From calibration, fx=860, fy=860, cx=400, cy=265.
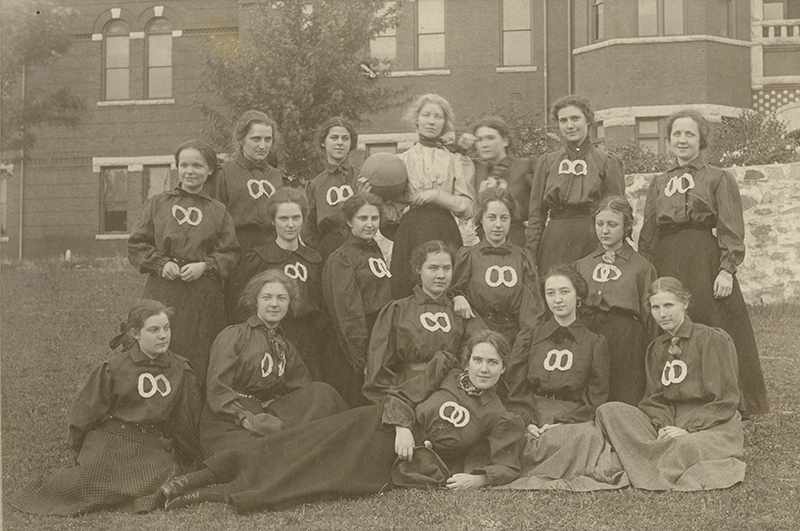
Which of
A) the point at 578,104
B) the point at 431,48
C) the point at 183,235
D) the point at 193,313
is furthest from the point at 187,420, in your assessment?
the point at 431,48

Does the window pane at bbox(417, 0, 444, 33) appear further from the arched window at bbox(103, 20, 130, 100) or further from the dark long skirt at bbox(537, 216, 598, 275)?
the dark long skirt at bbox(537, 216, 598, 275)

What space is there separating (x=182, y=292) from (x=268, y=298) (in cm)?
68

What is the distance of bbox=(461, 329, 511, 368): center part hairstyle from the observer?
477 cm

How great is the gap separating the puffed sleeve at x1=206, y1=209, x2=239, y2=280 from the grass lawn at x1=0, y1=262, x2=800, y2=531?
1581mm

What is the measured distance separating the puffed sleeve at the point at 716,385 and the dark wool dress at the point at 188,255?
2.95m

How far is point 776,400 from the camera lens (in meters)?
6.67

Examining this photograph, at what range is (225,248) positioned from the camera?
18.1 feet

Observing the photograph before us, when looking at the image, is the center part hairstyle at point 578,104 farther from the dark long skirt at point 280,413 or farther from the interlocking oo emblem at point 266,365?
the interlocking oo emblem at point 266,365

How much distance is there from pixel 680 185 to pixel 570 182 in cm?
70

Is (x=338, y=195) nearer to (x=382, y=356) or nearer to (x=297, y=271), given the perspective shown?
(x=297, y=271)

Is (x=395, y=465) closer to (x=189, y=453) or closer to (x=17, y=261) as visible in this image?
(x=189, y=453)

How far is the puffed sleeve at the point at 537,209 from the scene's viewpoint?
5832 mm

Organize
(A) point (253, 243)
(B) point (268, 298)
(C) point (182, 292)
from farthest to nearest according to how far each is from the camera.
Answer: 1. (A) point (253, 243)
2. (C) point (182, 292)
3. (B) point (268, 298)

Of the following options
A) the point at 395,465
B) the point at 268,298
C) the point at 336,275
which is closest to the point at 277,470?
the point at 395,465
